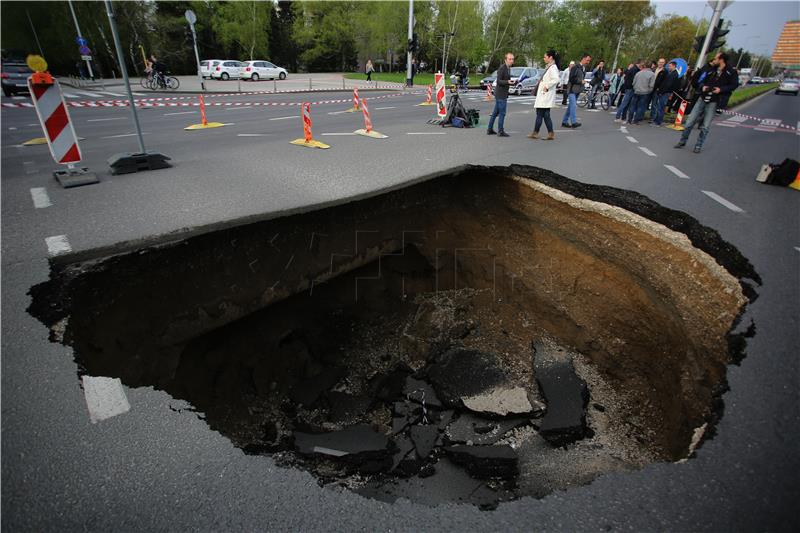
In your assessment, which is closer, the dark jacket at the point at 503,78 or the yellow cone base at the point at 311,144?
the yellow cone base at the point at 311,144

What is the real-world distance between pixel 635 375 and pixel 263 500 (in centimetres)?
379

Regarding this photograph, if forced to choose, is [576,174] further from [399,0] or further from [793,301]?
[399,0]

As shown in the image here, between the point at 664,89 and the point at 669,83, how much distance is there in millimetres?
245

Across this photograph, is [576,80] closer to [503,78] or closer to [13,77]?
[503,78]

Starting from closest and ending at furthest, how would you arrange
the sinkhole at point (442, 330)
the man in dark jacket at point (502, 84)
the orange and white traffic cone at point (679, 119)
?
1. the sinkhole at point (442, 330)
2. the man in dark jacket at point (502, 84)
3. the orange and white traffic cone at point (679, 119)

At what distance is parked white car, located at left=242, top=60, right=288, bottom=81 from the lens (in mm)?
28859

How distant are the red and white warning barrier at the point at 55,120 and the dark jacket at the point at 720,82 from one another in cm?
1092

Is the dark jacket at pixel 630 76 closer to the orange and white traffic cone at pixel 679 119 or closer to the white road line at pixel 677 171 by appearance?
the orange and white traffic cone at pixel 679 119

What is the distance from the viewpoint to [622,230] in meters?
4.54

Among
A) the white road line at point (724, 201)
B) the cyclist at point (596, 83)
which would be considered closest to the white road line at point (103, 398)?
the white road line at point (724, 201)

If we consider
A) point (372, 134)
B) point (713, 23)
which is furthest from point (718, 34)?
point (372, 134)

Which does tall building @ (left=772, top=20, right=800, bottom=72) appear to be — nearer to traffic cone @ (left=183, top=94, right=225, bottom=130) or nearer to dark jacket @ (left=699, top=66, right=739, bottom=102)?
dark jacket @ (left=699, top=66, right=739, bottom=102)

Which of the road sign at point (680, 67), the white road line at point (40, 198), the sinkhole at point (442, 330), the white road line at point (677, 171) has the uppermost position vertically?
the road sign at point (680, 67)

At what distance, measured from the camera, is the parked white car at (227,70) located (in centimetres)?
2883
